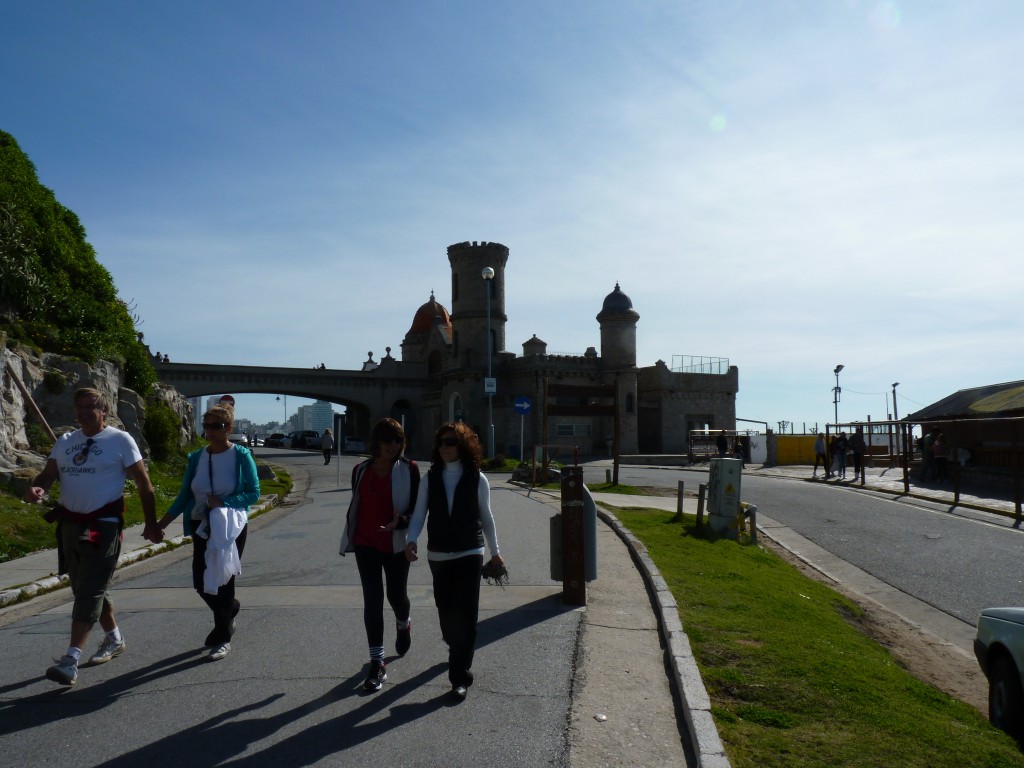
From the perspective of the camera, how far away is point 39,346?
18938 millimetres

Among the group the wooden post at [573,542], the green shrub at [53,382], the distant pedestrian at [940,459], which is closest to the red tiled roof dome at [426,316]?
the distant pedestrian at [940,459]

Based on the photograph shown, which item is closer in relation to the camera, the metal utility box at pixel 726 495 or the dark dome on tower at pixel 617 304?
the metal utility box at pixel 726 495

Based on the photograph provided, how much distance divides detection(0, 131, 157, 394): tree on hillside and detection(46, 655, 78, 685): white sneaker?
48.4ft

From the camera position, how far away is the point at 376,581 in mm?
5617

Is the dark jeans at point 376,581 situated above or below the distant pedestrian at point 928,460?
below

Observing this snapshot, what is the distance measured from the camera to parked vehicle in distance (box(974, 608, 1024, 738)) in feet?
18.4

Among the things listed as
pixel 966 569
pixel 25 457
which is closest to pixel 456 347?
pixel 25 457

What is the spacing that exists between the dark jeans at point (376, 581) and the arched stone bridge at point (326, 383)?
47940mm

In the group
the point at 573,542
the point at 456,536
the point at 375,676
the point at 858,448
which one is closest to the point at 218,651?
the point at 375,676

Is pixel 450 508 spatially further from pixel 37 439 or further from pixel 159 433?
pixel 159 433

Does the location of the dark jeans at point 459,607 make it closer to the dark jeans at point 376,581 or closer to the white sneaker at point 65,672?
the dark jeans at point 376,581

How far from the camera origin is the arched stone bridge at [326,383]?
53.3 meters

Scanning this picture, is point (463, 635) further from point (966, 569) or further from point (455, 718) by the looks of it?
point (966, 569)

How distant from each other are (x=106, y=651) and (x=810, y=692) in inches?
194
